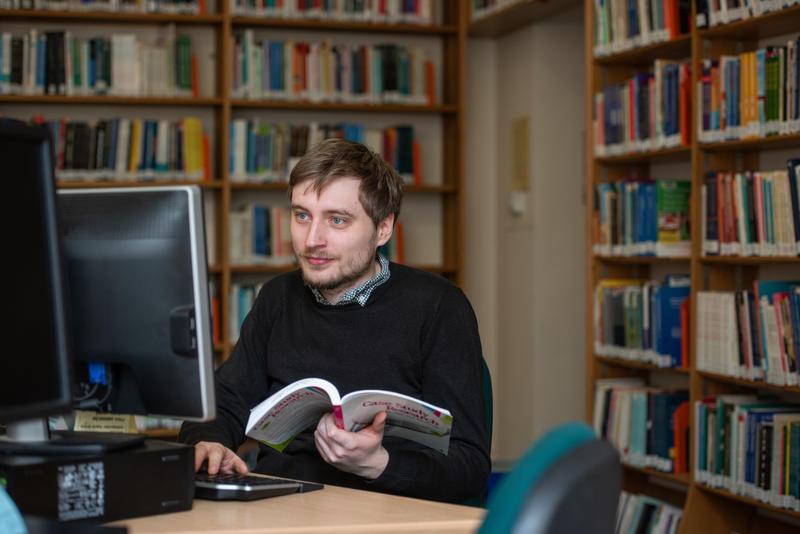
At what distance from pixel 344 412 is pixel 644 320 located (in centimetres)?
228

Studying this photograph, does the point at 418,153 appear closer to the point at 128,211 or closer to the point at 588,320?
the point at 588,320

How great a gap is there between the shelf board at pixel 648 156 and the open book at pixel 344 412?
2.07 meters

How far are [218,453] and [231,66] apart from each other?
329 cm

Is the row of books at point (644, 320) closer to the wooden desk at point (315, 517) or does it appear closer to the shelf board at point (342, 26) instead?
the shelf board at point (342, 26)

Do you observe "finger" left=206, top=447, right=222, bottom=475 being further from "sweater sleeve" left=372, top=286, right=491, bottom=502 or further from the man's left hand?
"sweater sleeve" left=372, top=286, right=491, bottom=502

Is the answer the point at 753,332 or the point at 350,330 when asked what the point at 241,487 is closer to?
the point at 350,330

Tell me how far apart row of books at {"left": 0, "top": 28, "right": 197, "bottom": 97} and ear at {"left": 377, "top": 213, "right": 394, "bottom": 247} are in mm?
2766

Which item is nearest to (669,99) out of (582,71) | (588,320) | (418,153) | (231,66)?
(588,320)

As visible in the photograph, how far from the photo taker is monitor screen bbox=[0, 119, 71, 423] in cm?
113

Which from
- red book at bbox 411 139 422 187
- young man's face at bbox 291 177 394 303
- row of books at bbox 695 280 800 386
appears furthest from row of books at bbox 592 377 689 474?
young man's face at bbox 291 177 394 303

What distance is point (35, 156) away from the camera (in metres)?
1.18

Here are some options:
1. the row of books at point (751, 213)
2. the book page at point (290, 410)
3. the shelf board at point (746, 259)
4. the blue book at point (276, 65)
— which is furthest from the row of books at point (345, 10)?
the book page at point (290, 410)

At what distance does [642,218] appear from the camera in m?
3.65

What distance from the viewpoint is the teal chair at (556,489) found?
2.47 ft
